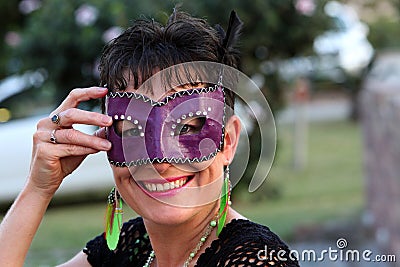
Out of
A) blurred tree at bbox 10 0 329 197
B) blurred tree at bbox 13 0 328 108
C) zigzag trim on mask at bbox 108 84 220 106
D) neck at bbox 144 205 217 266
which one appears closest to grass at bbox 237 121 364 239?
blurred tree at bbox 10 0 329 197

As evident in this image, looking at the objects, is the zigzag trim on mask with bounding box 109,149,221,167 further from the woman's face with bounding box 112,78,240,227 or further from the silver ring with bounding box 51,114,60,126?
the silver ring with bounding box 51,114,60,126

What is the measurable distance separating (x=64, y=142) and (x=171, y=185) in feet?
1.06

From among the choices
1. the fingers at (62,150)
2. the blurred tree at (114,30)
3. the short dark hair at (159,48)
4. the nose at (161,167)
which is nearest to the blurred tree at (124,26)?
the blurred tree at (114,30)

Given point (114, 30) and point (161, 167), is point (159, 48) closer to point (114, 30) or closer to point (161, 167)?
point (161, 167)

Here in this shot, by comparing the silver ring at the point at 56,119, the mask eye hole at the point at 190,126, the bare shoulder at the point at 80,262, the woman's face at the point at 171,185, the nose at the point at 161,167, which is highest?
the silver ring at the point at 56,119

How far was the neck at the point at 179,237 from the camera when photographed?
2262mm

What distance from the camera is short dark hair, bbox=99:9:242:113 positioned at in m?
2.14

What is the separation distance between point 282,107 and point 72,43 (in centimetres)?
234

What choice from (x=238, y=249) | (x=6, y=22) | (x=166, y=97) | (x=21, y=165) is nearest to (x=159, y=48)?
(x=166, y=97)

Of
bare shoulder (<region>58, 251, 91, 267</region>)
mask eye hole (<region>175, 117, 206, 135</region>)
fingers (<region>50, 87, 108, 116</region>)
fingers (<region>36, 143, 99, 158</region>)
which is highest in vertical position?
fingers (<region>50, 87, 108, 116</region>)

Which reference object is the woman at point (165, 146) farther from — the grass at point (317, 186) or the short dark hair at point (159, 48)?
the grass at point (317, 186)

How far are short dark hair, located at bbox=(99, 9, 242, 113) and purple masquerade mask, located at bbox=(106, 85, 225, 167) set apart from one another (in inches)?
2.9

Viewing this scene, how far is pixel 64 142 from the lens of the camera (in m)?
2.19

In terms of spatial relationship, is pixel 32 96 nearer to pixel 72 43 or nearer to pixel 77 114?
pixel 72 43
